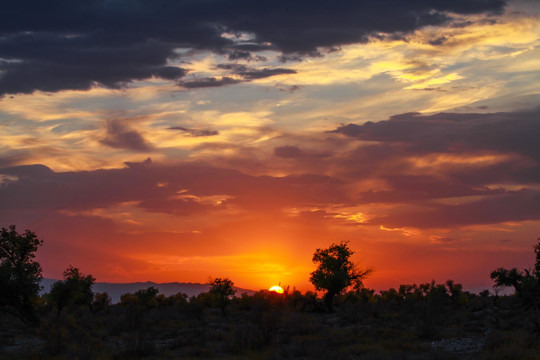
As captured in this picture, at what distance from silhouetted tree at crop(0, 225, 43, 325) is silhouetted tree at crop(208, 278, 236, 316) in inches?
916

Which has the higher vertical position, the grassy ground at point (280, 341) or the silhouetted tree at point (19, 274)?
the silhouetted tree at point (19, 274)

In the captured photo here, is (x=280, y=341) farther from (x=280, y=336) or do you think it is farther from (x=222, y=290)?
(x=222, y=290)

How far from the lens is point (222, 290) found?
64.8 meters

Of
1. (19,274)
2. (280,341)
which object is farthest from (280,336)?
(19,274)

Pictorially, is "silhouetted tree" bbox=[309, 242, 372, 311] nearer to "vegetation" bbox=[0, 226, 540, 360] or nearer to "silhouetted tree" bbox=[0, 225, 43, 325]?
"vegetation" bbox=[0, 226, 540, 360]

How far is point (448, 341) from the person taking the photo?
103 feet

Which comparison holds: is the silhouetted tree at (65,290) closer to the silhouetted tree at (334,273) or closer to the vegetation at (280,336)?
the vegetation at (280,336)

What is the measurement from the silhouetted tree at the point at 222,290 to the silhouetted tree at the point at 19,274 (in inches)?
916

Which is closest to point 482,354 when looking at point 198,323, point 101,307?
point 198,323

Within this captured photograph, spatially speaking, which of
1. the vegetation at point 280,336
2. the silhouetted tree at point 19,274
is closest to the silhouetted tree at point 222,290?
the vegetation at point 280,336

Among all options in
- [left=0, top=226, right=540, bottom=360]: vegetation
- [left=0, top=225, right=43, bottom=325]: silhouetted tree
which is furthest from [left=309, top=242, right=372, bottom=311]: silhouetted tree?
[left=0, top=225, right=43, bottom=325]: silhouetted tree

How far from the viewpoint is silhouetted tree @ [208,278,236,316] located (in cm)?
6400

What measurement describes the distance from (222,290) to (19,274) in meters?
26.4

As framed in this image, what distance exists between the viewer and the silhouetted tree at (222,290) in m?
64.0
